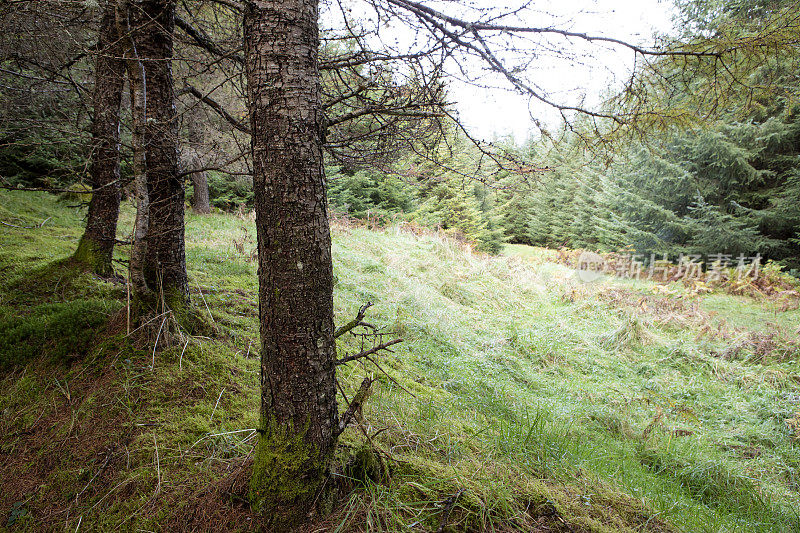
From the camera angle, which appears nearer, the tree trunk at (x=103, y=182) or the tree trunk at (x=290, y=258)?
the tree trunk at (x=290, y=258)

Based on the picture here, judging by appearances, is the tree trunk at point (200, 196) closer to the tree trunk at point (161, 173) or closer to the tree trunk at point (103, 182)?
the tree trunk at point (103, 182)

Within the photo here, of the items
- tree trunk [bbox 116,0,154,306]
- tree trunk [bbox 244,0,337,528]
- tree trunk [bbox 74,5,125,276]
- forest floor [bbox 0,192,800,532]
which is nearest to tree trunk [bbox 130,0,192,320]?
tree trunk [bbox 116,0,154,306]

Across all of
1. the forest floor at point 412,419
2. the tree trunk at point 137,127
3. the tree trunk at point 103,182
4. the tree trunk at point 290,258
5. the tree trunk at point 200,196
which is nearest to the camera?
the tree trunk at point 290,258

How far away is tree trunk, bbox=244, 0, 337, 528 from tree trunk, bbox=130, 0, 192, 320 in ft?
5.23

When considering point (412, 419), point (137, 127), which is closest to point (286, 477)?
point (412, 419)

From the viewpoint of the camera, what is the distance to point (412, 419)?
2.65 metres

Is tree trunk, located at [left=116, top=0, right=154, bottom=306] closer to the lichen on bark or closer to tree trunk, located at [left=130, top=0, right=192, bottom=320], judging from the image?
tree trunk, located at [left=130, top=0, right=192, bottom=320]

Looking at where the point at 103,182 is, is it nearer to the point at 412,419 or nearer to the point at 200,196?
the point at 412,419

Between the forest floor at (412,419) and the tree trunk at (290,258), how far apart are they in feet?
0.74

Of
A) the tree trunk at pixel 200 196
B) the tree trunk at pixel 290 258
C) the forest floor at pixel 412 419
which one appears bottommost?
the forest floor at pixel 412 419

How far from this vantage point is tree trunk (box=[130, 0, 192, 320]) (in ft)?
8.83

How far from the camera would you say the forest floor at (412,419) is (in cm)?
176

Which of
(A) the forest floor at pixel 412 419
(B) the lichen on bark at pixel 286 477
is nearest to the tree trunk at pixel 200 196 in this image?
(A) the forest floor at pixel 412 419

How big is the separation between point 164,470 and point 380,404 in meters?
1.40
